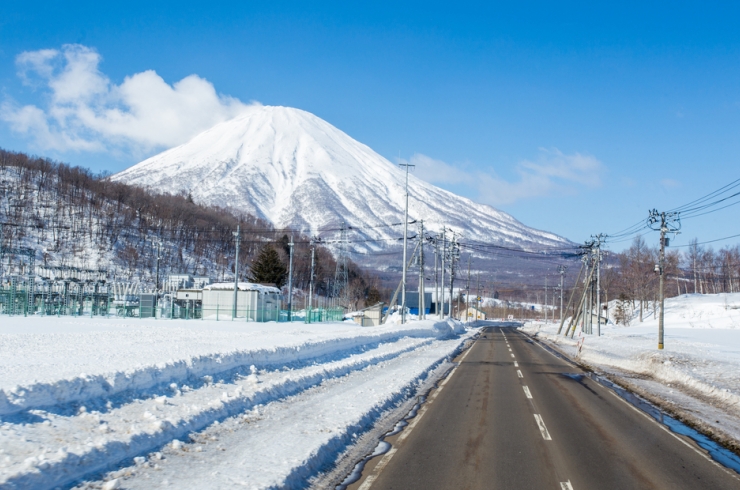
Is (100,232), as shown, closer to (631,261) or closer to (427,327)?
(427,327)

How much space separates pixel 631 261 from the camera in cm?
10800

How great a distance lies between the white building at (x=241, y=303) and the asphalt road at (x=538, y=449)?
42290 millimetres

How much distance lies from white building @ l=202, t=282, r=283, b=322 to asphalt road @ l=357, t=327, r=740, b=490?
139 ft

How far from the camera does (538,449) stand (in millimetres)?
8578

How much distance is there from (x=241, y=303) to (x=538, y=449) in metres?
50.8

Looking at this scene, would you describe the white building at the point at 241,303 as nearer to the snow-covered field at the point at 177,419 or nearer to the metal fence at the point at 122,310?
the metal fence at the point at 122,310

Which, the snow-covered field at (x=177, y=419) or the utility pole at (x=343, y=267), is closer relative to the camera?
the snow-covered field at (x=177, y=419)

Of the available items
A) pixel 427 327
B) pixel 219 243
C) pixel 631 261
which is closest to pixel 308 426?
pixel 427 327

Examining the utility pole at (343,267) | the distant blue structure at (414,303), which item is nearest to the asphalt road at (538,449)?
the utility pole at (343,267)

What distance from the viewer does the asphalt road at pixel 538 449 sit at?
7031mm

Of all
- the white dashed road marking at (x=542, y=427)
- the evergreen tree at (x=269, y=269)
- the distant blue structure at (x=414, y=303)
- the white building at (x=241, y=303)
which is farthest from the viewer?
the distant blue structure at (x=414, y=303)

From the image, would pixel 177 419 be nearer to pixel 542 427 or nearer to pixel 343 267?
pixel 542 427

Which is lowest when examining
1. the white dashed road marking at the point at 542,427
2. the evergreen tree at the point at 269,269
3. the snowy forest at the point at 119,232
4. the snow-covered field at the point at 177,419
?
the white dashed road marking at the point at 542,427

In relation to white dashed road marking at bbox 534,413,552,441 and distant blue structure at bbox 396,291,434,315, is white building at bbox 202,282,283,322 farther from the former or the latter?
distant blue structure at bbox 396,291,434,315
